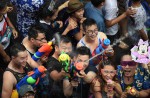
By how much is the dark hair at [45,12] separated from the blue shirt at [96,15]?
52cm

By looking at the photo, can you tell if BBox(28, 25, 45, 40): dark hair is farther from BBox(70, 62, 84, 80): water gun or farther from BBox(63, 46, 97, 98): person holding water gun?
BBox(70, 62, 84, 80): water gun

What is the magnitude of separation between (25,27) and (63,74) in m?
1.44

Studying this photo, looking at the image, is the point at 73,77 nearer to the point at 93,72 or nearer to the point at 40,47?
the point at 93,72

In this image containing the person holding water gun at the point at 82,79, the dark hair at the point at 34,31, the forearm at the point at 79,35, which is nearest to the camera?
the person holding water gun at the point at 82,79

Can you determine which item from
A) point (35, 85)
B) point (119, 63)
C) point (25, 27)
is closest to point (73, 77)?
point (35, 85)

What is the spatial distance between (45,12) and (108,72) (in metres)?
1.33

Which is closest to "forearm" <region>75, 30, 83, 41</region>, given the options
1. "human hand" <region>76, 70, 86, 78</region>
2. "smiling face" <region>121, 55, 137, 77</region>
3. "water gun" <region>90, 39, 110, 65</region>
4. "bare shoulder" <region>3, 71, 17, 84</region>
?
"water gun" <region>90, 39, 110, 65</region>

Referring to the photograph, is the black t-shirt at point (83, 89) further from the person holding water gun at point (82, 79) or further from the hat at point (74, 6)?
Result: the hat at point (74, 6)

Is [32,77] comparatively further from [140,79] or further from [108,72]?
[140,79]

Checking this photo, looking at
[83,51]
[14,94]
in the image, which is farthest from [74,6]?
[14,94]

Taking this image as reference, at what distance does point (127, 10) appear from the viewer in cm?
570

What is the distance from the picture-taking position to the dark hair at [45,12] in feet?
18.2

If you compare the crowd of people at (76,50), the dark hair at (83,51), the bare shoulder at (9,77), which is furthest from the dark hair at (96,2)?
the bare shoulder at (9,77)

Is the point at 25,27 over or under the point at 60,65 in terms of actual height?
over
